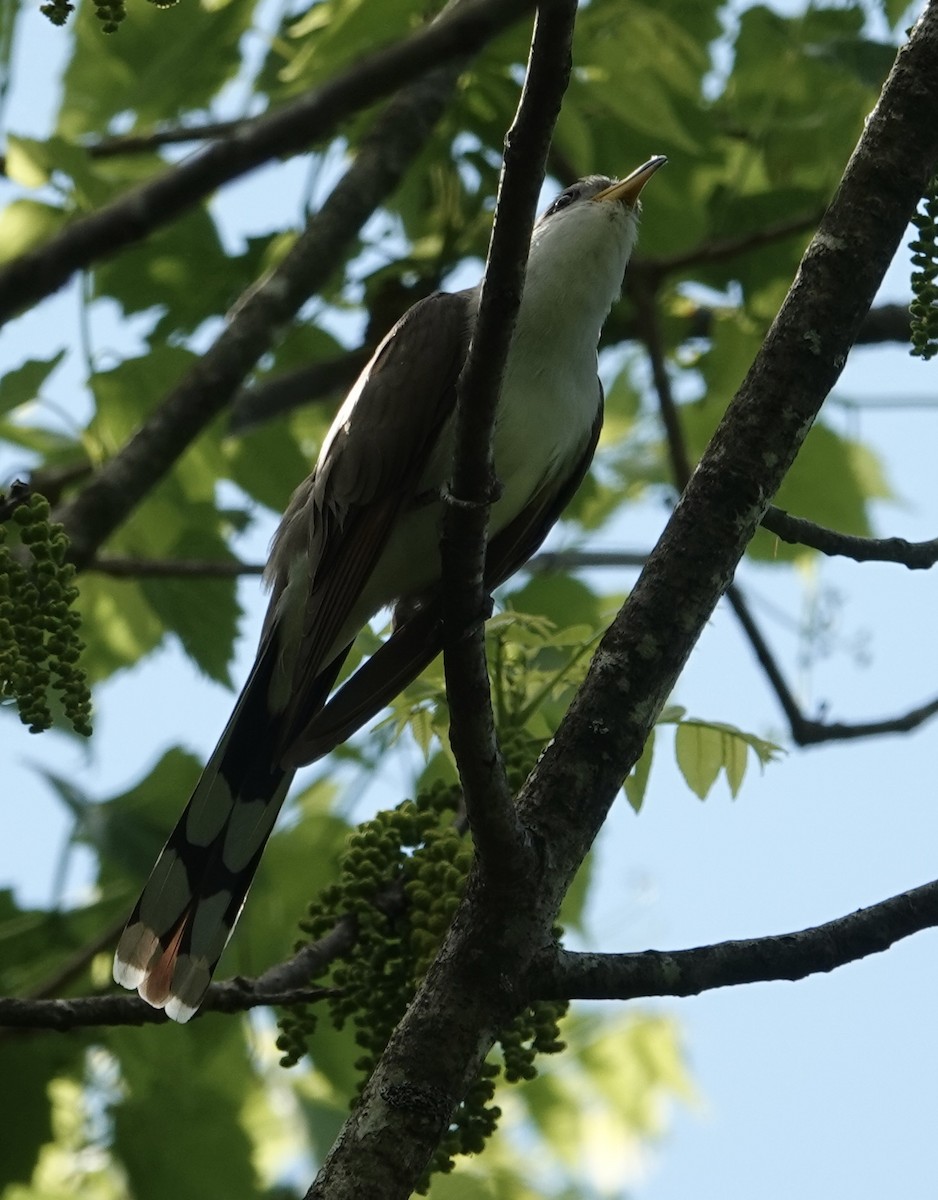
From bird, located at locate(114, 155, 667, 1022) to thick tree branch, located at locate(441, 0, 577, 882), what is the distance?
70 centimetres

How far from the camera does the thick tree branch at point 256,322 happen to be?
154 inches

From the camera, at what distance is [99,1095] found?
14.9 feet

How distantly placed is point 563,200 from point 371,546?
175 cm

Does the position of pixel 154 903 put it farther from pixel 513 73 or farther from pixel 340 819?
pixel 513 73

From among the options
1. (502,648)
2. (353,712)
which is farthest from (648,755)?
(353,712)

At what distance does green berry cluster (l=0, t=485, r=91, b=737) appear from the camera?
101 inches

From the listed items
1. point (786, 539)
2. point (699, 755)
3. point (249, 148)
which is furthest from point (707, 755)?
point (249, 148)

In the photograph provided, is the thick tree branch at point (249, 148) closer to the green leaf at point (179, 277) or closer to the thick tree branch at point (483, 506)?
the thick tree branch at point (483, 506)

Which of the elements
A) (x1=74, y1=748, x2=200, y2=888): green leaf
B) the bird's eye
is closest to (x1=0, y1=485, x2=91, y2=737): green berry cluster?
(x1=74, y1=748, x2=200, y2=888): green leaf

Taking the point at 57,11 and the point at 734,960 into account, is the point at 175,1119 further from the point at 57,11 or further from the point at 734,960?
the point at 57,11

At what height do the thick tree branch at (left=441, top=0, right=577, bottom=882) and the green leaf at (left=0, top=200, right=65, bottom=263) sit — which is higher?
the green leaf at (left=0, top=200, right=65, bottom=263)

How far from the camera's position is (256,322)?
442cm

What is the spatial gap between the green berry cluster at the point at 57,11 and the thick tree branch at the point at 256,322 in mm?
1664

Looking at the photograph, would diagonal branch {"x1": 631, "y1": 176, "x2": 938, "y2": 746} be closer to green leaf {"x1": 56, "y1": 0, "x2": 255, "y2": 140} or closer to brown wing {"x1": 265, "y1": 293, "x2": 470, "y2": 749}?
brown wing {"x1": 265, "y1": 293, "x2": 470, "y2": 749}
